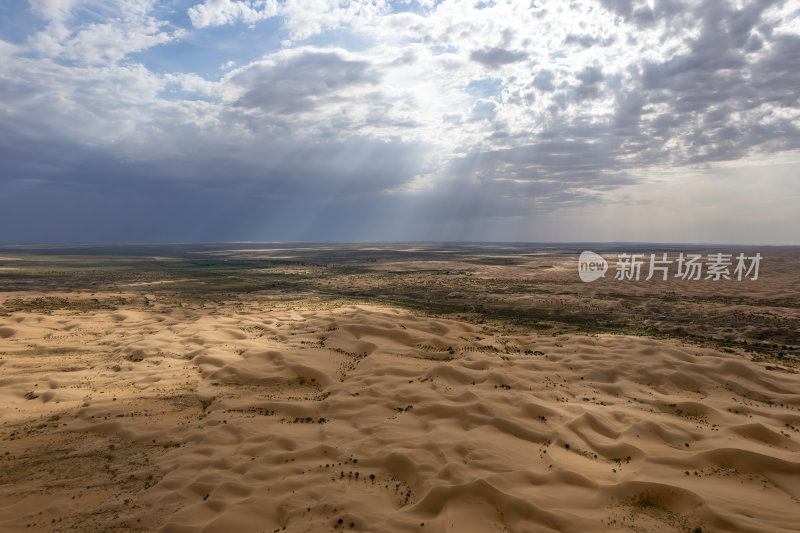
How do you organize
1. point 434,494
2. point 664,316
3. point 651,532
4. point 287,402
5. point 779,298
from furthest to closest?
point 779,298, point 664,316, point 287,402, point 434,494, point 651,532

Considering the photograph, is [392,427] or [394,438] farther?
[392,427]

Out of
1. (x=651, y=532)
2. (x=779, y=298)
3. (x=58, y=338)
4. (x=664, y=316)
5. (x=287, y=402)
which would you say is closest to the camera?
(x=651, y=532)

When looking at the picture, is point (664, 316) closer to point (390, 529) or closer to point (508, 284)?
point (508, 284)

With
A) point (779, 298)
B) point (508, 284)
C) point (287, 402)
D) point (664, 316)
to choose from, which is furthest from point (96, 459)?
point (779, 298)
